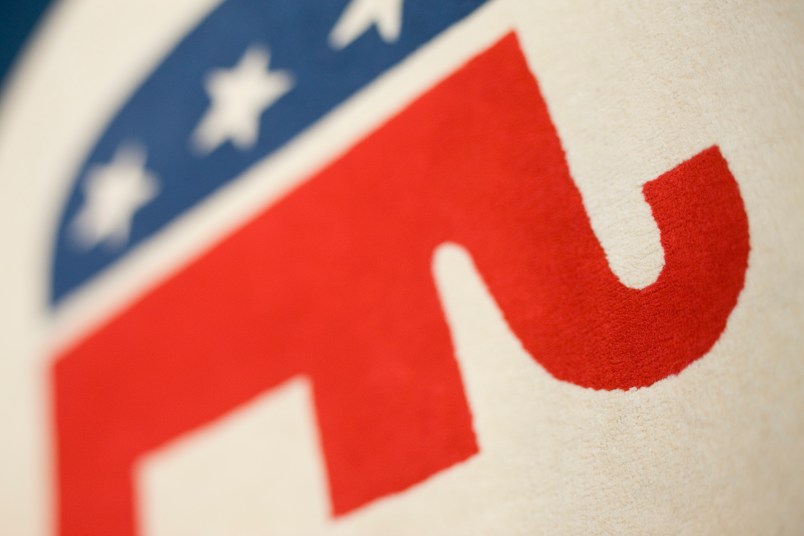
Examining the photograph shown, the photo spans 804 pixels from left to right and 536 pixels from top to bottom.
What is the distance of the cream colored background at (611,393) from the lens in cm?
53

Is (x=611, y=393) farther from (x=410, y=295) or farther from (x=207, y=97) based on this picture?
(x=207, y=97)

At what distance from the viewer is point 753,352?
0.53 metres

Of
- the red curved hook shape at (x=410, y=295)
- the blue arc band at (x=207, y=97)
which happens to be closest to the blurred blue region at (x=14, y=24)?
the blue arc band at (x=207, y=97)

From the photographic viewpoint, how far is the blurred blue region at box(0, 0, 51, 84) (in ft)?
4.56

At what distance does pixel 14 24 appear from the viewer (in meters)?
1.41

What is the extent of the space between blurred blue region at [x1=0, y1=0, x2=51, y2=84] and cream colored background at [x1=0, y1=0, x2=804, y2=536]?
0.95 metres

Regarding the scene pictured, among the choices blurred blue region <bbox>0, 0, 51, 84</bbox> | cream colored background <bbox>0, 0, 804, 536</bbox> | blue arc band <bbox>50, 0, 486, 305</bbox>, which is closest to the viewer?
cream colored background <bbox>0, 0, 804, 536</bbox>

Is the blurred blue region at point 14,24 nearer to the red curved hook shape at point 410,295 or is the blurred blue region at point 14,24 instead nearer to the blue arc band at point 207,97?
Answer: the blue arc band at point 207,97

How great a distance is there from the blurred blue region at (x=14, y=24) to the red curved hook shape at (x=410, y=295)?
0.92 m

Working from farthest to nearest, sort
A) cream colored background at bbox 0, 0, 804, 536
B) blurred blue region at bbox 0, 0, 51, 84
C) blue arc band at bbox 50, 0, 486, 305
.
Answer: blurred blue region at bbox 0, 0, 51, 84
blue arc band at bbox 50, 0, 486, 305
cream colored background at bbox 0, 0, 804, 536

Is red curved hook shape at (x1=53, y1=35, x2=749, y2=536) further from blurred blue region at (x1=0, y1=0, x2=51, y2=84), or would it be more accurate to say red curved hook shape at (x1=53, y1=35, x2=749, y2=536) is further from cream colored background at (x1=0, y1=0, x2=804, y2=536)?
blurred blue region at (x1=0, y1=0, x2=51, y2=84)

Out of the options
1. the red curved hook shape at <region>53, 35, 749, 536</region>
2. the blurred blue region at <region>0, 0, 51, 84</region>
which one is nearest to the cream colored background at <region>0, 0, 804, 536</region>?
the red curved hook shape at <region>53, 35, 749, 536</region>

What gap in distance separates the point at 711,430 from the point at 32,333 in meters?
1.27

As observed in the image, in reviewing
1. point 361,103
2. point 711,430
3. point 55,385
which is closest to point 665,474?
point 711,430
